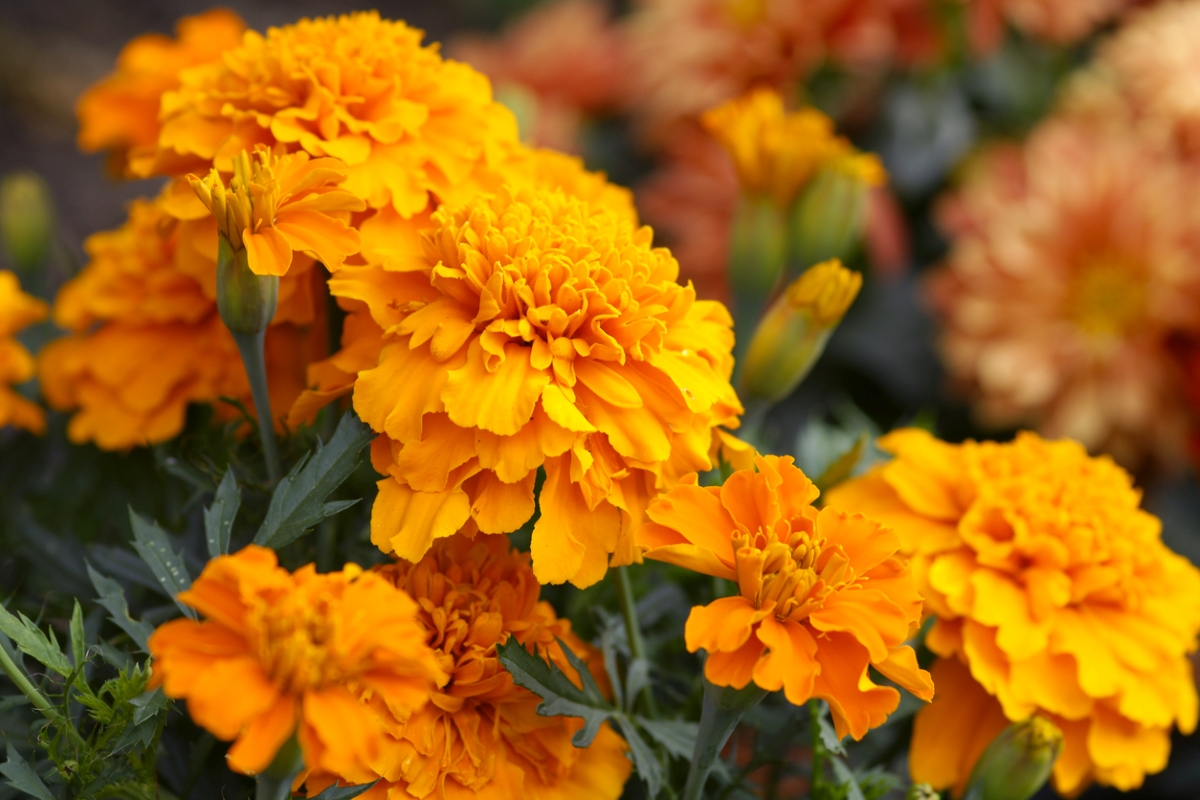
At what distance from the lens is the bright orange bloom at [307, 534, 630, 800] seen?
378mm

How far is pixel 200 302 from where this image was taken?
51 cm

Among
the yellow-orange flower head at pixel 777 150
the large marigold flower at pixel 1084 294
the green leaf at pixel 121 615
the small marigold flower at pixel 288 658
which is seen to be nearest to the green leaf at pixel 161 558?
the green leaf at pixel 121 615

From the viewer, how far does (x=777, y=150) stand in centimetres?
63

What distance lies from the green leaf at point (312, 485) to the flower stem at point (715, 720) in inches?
6.1

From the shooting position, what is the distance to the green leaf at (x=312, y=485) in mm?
388

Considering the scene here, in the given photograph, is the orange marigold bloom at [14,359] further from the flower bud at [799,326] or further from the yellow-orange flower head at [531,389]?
the flower bud at [799,326]

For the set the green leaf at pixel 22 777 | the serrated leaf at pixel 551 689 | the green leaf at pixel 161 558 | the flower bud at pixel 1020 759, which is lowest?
the flower bud at pixel 1020 759

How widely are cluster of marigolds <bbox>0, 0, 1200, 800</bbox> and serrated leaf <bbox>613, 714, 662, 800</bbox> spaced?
0.04 feet

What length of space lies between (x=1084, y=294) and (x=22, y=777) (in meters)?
0.90

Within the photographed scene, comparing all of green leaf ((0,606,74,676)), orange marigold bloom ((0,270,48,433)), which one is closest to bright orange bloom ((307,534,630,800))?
green leaf ((0,606,74,676))

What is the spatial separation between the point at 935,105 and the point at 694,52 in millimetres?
262

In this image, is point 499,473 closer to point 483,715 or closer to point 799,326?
point 483,715

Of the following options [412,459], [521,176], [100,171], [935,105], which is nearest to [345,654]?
Answer: [412,459]

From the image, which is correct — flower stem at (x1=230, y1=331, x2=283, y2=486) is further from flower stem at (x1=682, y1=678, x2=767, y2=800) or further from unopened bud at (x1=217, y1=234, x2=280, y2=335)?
flower stem at (x1=682, y1=678, x2=767, y2=800)
